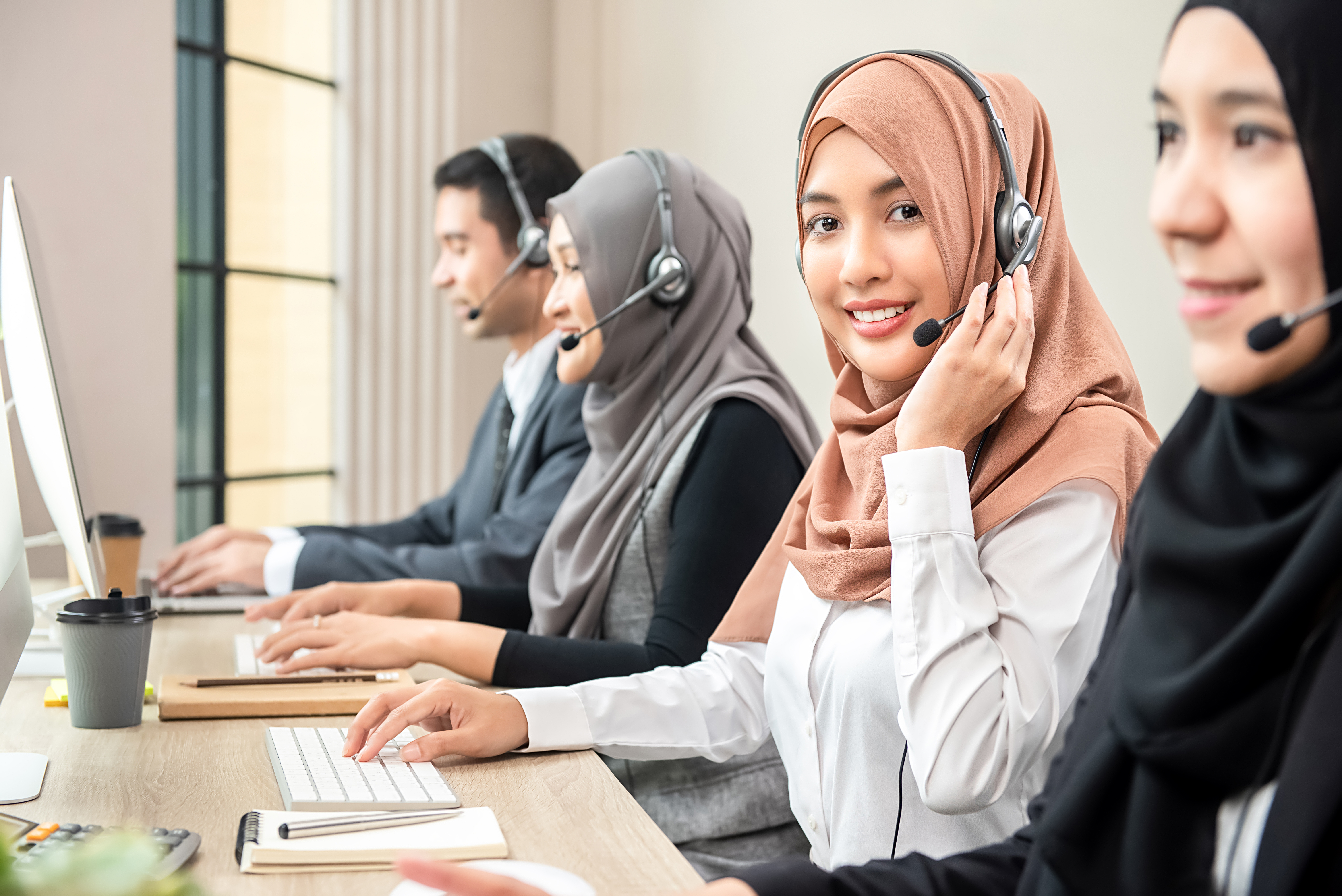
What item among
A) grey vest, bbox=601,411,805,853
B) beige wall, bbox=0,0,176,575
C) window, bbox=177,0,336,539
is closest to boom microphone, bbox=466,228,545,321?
beige wall, bbox=0,0,176,575

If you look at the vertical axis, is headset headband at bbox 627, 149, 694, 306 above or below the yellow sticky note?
above

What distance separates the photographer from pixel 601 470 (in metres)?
1.79

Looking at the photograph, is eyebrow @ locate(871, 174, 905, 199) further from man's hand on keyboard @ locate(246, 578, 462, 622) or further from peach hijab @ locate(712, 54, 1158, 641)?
man's hand on keyboard @ locate(246, 578, 462, 622)

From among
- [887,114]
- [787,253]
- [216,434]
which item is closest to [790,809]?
[887,114]

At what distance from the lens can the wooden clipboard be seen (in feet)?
4.03

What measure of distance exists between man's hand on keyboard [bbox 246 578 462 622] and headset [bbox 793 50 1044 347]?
0.93m

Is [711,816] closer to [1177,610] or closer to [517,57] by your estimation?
[1177,610]

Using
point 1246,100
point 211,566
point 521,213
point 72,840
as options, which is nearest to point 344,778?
point 72,840

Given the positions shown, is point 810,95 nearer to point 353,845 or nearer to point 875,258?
point 875,258

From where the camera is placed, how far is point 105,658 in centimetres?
118

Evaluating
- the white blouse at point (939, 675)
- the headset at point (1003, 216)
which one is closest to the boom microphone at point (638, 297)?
the headset at point (1003, 216)

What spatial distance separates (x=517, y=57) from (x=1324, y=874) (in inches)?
133

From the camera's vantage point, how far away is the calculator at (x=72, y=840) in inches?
30.2

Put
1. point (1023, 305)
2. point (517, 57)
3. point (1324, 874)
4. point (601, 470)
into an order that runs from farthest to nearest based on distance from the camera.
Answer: point (517, 57) < point (601, 470) < point (1023, 305) < point (1324, 874)
